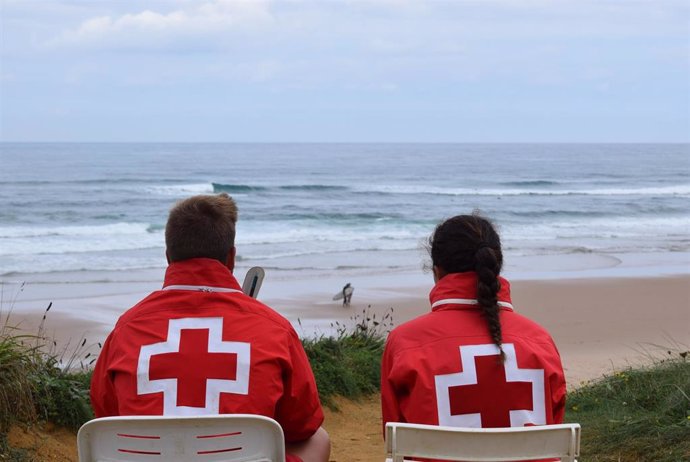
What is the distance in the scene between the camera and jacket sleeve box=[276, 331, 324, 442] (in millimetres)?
2988

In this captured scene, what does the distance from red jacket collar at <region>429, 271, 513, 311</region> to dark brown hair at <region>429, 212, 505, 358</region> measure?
1.1 inches

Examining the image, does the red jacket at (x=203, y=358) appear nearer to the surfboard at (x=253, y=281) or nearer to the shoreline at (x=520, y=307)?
the surfboard at (x=253, y=281)

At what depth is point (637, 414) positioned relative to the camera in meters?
5.63

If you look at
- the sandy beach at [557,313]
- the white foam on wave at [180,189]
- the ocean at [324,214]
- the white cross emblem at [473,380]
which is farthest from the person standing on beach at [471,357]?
the white foam on wave at [180,189]

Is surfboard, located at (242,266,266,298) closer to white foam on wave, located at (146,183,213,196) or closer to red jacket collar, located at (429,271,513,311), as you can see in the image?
red jacket collar, located at (429,271,513,311)

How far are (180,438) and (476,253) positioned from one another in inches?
45.0

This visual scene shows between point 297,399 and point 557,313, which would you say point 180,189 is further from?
point 297,399

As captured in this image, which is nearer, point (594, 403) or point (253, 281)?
point (253, 281)

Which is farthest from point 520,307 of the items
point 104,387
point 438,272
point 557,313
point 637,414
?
point 104,387

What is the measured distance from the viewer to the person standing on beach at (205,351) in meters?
2.84

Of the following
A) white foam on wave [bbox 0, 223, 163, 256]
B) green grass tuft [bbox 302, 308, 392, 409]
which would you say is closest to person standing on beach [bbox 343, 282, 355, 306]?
green grass tuft [bbox 302, 308, 392, 409]

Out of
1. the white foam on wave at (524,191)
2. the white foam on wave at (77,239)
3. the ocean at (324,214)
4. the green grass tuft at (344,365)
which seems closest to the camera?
the green grass tuft at (344,365)

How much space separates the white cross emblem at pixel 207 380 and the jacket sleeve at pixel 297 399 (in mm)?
166

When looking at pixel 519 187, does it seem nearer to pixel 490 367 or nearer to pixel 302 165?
pixel 302 165
